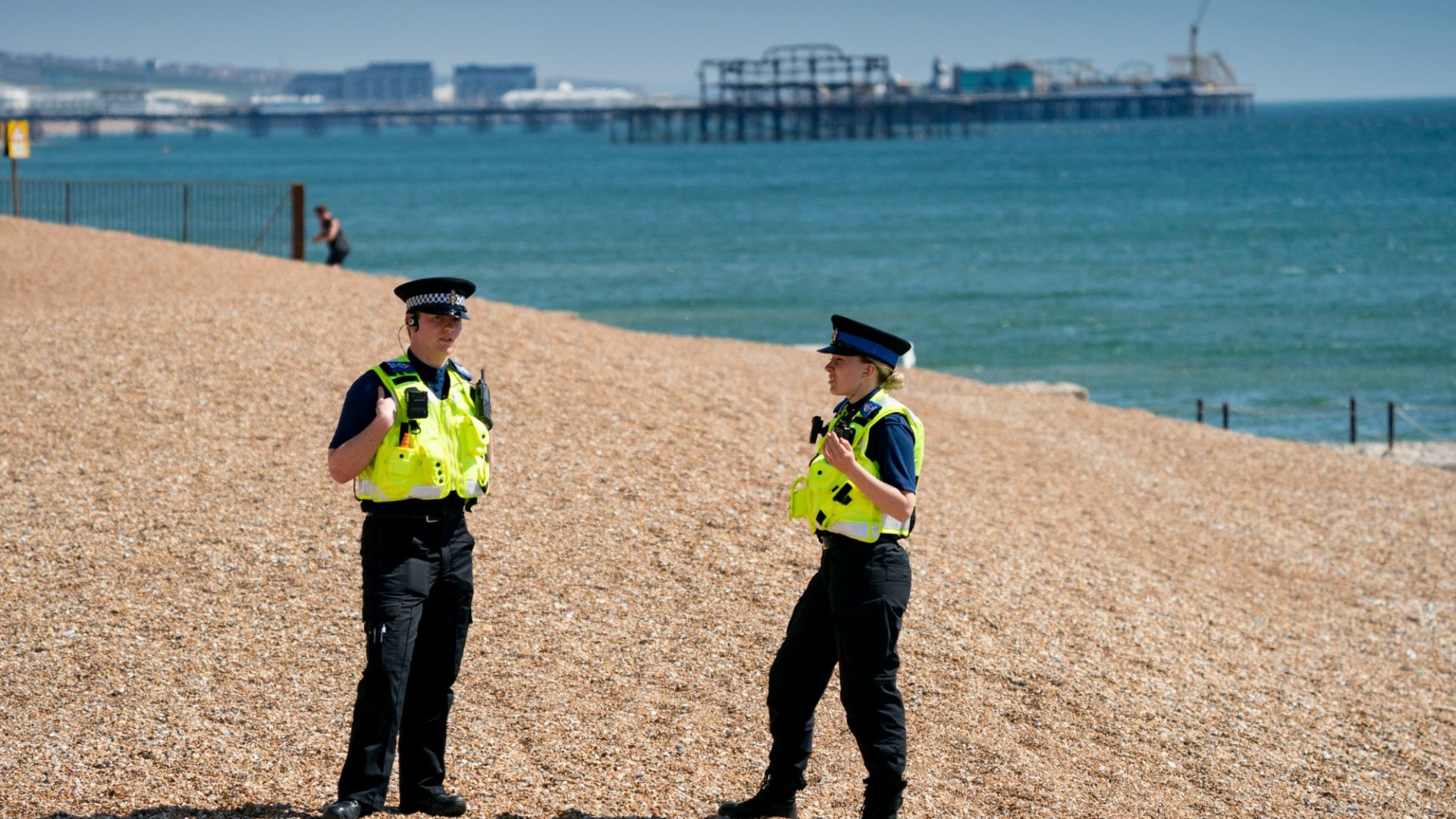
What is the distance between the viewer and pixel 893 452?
17.5 feet

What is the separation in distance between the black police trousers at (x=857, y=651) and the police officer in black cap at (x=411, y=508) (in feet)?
4.07

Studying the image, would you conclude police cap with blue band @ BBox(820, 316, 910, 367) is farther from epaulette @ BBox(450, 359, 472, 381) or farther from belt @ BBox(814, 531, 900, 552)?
epaulette @ BBox(450, 359, 472, 381)

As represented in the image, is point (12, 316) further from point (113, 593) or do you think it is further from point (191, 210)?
point (191, 210)

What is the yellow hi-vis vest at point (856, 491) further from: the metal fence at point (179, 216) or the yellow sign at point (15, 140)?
the metal fence at point (179, 216)

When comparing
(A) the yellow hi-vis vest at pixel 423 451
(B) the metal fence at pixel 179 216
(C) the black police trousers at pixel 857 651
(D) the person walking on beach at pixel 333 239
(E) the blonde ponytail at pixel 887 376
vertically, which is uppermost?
(B) the metal fence at pixel 179 216

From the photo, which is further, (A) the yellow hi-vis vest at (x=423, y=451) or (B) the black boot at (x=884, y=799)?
(B) the black boot at (x=884, y=799)

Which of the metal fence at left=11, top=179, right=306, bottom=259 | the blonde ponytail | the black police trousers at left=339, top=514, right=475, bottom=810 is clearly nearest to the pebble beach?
the black police trousers at left=339, top=514, right=475, bottom=810

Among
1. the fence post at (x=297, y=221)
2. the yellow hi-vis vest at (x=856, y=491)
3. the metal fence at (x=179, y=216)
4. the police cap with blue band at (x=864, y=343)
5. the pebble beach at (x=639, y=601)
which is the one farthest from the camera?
the metal fence at (x=179, y=216)

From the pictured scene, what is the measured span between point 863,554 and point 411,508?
161cm

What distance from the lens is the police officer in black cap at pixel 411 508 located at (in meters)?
5.20

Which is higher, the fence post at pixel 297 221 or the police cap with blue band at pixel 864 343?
the fence post at pixel 297 221

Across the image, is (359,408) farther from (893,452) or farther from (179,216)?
(179,216)

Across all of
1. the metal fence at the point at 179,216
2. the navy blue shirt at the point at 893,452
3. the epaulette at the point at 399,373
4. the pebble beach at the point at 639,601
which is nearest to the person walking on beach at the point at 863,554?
the navy blue shirt at the point at 893,452

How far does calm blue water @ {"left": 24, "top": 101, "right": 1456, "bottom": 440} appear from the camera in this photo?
32656 millimetres
